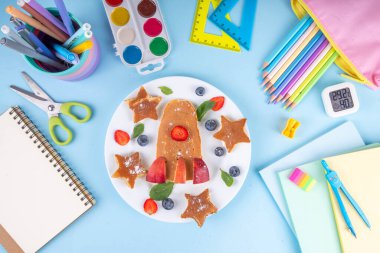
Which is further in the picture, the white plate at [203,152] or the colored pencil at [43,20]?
the white plate at [203,152]

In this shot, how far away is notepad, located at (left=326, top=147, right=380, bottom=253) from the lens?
2.57 feet

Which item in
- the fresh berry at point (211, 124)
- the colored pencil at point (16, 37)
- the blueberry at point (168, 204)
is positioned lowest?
the blueberry at point (168, 204)

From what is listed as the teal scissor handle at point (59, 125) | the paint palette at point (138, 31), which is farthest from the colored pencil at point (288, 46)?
the teal scissor handle at point (59, 125)

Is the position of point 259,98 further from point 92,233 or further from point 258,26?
point 92,233

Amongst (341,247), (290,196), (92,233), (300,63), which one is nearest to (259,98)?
(300,63)

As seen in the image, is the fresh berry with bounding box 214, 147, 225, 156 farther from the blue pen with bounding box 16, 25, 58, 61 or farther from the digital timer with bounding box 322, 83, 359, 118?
the blue pen with bounding box 16, 25, 58, 61

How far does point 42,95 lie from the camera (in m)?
0.80

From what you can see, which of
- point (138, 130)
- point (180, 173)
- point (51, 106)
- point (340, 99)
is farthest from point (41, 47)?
point (340, 99)

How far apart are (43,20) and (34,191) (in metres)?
0.34

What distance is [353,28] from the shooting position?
80 centimetres

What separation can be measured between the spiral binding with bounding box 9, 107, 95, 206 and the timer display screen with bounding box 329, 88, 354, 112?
0.53 metres

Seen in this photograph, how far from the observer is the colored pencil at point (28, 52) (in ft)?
2.00

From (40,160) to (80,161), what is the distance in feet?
0.26

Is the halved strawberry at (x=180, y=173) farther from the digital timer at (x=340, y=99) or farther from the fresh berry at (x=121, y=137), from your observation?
the digital timer at (x=340, y=99)
